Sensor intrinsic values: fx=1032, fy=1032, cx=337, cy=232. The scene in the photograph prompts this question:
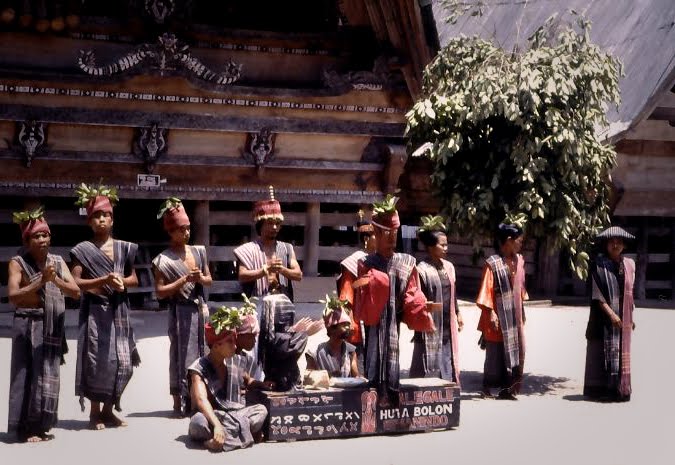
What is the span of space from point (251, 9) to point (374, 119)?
2.15m

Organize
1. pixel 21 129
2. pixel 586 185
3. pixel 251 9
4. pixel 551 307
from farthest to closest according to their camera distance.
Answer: pixel 551 307
pixel 251 9
pixel 21 129
pixel 586 185

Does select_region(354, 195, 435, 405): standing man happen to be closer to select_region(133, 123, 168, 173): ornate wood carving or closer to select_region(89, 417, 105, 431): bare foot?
select_region(89, 417, 105, 431): bare foot

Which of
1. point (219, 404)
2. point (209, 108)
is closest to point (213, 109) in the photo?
point (209, 108)

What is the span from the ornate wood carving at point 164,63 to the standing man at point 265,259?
4909 millimetres

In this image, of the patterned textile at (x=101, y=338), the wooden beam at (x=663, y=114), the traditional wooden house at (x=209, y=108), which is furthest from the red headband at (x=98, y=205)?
the wooden beam at (x=663, y=114)

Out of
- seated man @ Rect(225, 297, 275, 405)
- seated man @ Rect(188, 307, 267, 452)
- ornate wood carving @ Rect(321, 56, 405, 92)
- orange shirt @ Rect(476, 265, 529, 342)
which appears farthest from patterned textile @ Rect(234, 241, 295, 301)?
ornate wood carving @ Rect(321, 56, 405, 92)

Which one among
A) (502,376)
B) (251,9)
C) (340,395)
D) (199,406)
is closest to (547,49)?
(502,376)

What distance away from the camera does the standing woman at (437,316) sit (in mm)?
8227

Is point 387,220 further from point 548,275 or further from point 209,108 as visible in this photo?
point 548,275

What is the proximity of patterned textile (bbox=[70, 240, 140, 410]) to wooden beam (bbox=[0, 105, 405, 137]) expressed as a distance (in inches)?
195

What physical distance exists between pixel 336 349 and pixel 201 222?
5.86 meters

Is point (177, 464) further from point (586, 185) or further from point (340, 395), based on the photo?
point (586, 185)

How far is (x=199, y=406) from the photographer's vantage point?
651 cm

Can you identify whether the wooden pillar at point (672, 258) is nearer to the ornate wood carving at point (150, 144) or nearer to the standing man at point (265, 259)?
the ornate wood carving at point (150, 144)
